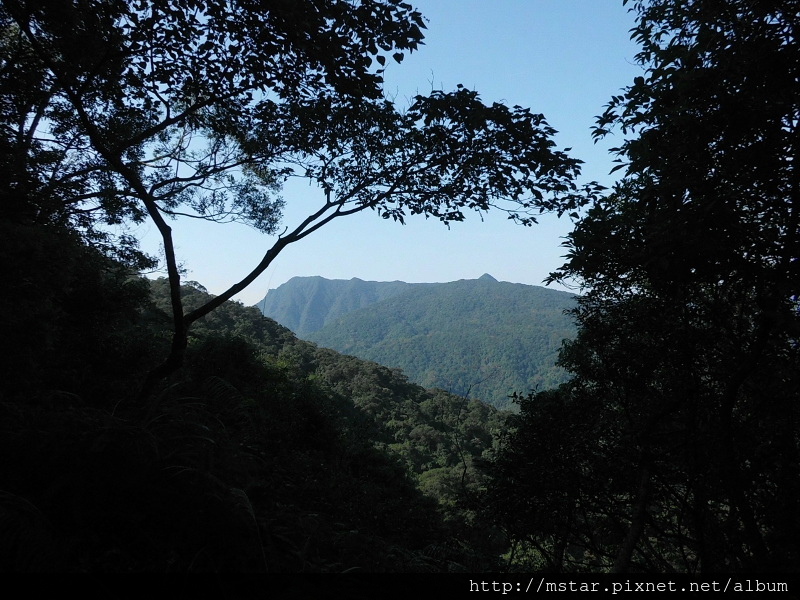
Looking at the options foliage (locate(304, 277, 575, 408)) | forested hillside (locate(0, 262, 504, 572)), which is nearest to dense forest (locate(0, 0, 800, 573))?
forested hillside (locate(0, 262, 504, 572))

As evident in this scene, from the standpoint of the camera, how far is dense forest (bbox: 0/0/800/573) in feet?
8.96

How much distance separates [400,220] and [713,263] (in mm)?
5522

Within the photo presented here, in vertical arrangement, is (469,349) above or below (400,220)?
above

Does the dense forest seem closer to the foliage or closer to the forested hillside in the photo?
the forested hillside

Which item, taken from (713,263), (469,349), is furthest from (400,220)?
(469,349)

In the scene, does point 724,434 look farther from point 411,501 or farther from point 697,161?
A: point 411,501

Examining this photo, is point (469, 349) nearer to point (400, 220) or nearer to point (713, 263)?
point (400, 220)

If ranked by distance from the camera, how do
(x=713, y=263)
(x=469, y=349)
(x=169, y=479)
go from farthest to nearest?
(x=469, y=349) < (x=713, y=263) < (x=169, y=479)

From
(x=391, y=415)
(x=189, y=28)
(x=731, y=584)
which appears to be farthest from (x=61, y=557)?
(x=391, y=415)

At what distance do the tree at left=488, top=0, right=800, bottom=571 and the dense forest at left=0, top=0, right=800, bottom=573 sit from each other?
0.03m

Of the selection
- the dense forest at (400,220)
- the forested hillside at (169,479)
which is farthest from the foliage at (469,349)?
the dense forest at (400,220)

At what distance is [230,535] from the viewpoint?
8.27ft

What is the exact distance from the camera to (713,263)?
13.1 feet

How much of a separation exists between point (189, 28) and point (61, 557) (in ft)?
20.5
